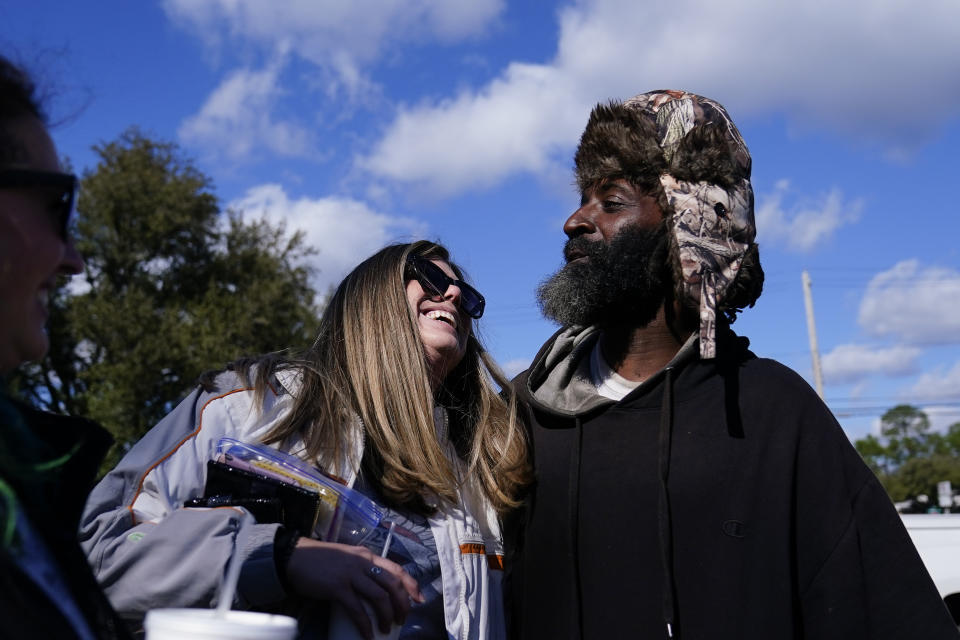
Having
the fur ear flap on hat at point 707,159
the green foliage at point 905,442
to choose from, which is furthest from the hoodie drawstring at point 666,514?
the green foliage at point 905,442

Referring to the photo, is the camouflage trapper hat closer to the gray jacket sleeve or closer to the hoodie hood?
the hoodie hood

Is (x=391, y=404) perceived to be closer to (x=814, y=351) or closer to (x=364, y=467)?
(x=364, y=467)

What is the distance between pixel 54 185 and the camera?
4.53ft

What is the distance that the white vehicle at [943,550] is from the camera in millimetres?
5961

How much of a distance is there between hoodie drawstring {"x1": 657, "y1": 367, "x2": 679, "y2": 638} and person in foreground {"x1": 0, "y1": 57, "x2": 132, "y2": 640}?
5.09ft

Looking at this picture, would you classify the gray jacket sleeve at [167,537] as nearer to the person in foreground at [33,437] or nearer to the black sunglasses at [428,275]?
the person in foreground at [33,437]

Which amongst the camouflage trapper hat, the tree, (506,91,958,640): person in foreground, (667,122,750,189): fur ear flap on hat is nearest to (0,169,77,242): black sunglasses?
(506,91,958,640): person in foreground

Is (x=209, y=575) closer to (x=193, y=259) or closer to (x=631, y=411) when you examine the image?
(x=631, y=411)

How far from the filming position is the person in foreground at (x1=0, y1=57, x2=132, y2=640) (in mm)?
1171

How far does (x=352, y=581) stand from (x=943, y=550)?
5461 mm

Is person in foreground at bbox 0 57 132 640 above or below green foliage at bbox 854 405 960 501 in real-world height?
below

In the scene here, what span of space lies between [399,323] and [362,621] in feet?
3.48

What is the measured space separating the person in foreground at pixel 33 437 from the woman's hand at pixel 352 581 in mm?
684

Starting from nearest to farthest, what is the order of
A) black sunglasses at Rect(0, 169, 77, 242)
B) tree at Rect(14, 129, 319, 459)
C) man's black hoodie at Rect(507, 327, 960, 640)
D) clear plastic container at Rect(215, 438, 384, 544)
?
black sunglasses at Rect(0, 169, 77, 242) < clear plastic container at Rect(215, 438, 384, 544) < man's black hoodie at Rect(507, 327, 960, 640) < tree at Rect(14, 129, 319, 459)
